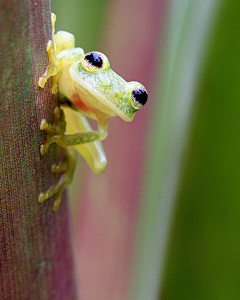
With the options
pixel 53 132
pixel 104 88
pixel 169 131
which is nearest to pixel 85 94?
pixel 104 88

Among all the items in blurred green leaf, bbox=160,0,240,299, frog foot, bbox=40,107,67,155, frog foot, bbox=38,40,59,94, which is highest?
frog foot, bbox=38,40,59,94

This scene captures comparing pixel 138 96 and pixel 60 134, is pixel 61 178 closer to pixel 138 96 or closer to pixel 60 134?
pixel 60 134

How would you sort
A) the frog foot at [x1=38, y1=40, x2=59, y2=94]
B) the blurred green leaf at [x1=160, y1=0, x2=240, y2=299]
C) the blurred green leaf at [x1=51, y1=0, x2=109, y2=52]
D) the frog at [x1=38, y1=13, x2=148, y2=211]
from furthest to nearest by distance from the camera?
1. the blurred green leaf at [x1=51, y1=0, x2=109, y2=52]
2. the blurred green leaf at [x1=160, y1=0, x2=240, y2=299]
3. the frog at [x1=38, y1=13, x2=148, y2=211]
4. the frog foot at [x1=38, y1=40, x2=59, y2=94]

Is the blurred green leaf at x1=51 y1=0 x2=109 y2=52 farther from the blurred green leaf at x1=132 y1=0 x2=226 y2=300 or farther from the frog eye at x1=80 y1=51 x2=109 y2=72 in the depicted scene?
the frog eye at x1=80 y1=51 x2=109 y2=72

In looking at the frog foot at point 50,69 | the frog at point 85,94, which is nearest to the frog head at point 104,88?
the frog at point 85,94

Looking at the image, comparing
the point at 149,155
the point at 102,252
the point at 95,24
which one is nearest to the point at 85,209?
the point at 102,252

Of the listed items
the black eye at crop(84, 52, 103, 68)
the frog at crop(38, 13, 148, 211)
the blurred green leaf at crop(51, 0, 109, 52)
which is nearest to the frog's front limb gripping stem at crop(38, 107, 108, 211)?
the frog at crop(38, 13, 148, 211)

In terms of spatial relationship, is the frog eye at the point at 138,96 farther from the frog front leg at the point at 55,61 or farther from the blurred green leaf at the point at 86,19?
the blurred green leaf at the point at 86,19

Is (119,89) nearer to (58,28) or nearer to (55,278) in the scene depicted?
(55,278)
